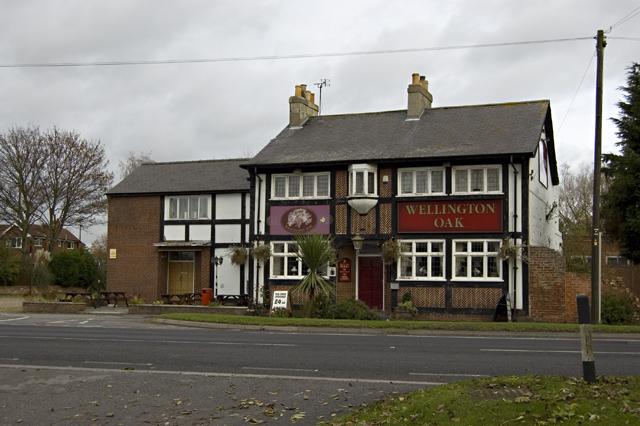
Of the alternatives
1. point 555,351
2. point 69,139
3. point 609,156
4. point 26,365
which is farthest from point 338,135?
point 69,139

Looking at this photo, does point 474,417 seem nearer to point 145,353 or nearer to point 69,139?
point 145,353

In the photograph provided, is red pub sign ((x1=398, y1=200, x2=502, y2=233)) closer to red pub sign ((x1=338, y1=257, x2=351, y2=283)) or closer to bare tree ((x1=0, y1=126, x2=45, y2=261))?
red pub sign ((x1=338, y1=257, x2=351, y2=283))

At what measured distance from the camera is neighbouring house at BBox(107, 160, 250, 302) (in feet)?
104

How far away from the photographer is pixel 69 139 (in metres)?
50.3

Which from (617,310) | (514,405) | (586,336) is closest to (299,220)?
(617,310)

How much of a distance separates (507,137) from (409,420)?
66.2 ft

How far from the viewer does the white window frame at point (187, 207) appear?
32.4m

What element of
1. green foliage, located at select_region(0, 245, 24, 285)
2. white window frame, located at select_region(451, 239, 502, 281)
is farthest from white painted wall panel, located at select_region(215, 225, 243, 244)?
green foliage, located at select_region(0, 245, 24, 285)

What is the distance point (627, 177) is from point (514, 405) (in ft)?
80.6

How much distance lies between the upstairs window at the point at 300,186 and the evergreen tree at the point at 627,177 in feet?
40.0

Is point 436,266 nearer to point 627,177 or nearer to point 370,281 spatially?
point 370,281

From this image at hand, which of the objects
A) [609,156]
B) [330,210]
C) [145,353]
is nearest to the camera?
[145,353]

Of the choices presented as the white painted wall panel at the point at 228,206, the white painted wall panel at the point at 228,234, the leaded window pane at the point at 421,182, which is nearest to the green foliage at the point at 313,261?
the leaded window pane at the point at 421,182

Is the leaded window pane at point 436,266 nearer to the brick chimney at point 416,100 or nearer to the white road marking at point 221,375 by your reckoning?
the brick chimney at point 416,100
